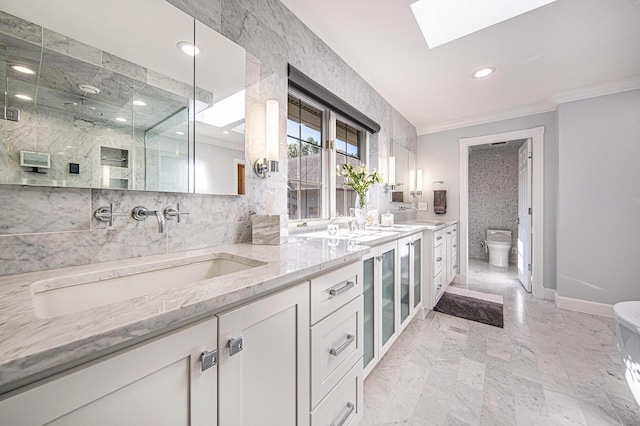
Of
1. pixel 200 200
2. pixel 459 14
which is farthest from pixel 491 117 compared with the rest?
pixel 200 200

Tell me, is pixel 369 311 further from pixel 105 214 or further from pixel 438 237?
pixel 438 237

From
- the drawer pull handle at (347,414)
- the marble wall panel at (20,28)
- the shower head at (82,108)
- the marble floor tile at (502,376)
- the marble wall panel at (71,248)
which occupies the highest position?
the marble wall panel at (20,28)

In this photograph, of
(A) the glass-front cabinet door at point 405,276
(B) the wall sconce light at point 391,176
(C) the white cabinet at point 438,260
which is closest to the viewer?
(A) the glass-front cabinet door at point 405,276

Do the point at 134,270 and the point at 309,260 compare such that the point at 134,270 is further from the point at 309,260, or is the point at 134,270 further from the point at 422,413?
the point at 422,413

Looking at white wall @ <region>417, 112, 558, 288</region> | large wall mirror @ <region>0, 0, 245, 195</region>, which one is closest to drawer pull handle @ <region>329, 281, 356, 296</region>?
large wall mirror @ <region>0, 0, 245, 195</region>

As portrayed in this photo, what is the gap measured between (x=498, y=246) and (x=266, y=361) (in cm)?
508

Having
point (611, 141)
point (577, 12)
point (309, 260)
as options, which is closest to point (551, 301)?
point (611, 141)

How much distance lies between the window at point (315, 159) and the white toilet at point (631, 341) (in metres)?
1.89

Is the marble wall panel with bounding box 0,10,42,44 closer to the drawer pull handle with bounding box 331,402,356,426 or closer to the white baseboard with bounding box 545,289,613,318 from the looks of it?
the drawer pull handle with bounding box 331,402,356,426

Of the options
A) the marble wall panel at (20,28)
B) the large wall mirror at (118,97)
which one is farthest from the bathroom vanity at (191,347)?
the marble wall panel at (20,28)

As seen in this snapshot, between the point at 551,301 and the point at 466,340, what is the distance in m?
1.79

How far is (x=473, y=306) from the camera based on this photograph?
277cm

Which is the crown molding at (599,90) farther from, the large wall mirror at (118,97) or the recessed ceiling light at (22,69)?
the recessed ceiling light at (22,69)

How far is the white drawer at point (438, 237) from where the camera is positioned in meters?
2.54
